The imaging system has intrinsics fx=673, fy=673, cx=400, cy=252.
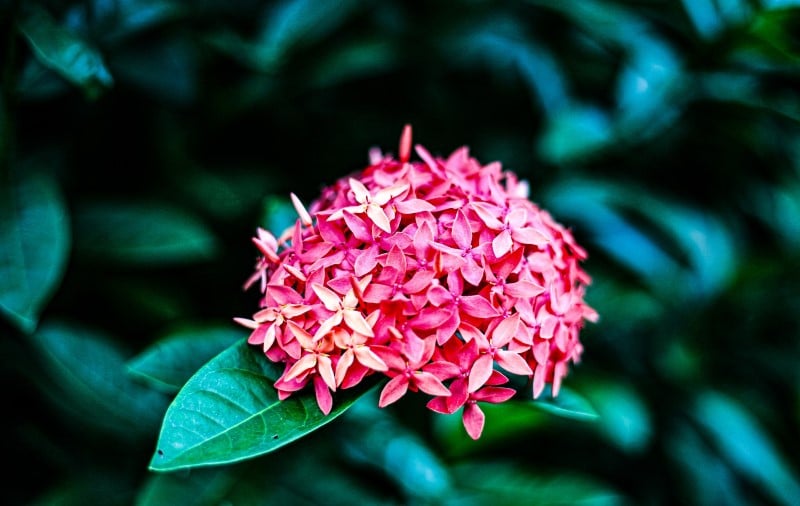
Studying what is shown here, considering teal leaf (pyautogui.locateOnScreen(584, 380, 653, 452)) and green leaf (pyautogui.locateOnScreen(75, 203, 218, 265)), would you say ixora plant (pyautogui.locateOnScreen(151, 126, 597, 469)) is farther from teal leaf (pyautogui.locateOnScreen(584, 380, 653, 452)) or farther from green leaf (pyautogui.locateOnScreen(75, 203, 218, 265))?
teal leaf (pyautogui.locateOnScreen(584, 380, 653, 452))

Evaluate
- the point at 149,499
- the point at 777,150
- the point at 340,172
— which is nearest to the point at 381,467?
the point at 149,499

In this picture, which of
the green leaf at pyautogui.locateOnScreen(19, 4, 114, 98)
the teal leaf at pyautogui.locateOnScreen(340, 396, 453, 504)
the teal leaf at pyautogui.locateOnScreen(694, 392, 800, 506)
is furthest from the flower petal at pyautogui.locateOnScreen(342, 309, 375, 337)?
the teal leaf at pyautogui.locateOnScreen(694, 392, 800, 506)

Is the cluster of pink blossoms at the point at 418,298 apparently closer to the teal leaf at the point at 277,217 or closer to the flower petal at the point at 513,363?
the flower petal at the point at 513,363

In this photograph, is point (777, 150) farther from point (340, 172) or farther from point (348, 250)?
point (348, 250)

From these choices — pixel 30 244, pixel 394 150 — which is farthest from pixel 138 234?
pixel 394 150

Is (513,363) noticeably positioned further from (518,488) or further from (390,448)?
(518,488)
